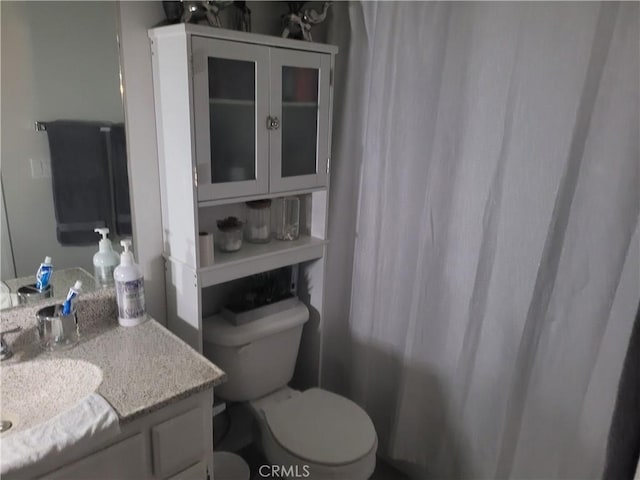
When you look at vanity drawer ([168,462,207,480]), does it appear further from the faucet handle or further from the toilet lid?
the faucet handle

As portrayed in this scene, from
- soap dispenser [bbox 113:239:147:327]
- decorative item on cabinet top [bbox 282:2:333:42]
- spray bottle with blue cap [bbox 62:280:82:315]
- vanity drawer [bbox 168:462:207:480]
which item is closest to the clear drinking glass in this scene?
spray bottle with blue cap [bbox 62:280:82:315]

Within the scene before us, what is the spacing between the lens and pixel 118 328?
51.6 inches

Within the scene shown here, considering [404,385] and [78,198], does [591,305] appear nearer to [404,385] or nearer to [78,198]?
[404,385]

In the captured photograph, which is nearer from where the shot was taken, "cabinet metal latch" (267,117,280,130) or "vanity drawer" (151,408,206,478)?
"vanity drawer" (151,408,206,478)

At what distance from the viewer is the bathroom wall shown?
115 centimetres

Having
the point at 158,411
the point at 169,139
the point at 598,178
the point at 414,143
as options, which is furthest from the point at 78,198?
the point at 598,178

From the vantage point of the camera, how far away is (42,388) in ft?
3.63

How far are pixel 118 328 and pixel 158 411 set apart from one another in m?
0.38

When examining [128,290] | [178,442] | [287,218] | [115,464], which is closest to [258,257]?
[287,218]

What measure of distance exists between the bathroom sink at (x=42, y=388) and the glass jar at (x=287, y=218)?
32.4 inches

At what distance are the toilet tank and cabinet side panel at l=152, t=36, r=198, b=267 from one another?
0.32 m

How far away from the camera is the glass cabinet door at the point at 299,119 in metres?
1.45

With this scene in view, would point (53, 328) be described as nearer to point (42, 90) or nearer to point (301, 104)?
point (42, 90)

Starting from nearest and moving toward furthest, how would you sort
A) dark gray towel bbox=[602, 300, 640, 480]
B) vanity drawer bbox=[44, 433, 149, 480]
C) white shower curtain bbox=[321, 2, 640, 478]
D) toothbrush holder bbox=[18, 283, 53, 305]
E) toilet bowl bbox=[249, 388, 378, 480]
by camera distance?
dark gray towel bbox=[602, 300, 640, 480] < vanity drawer bbox=[44, 433, 149, 480] < white shower curtain bbox=[321, 2, 640, 478] < toothbrush holder bbox=[18, 283, 53, 305] < toilet bowl bbox=[249, 388, 378, 480]
